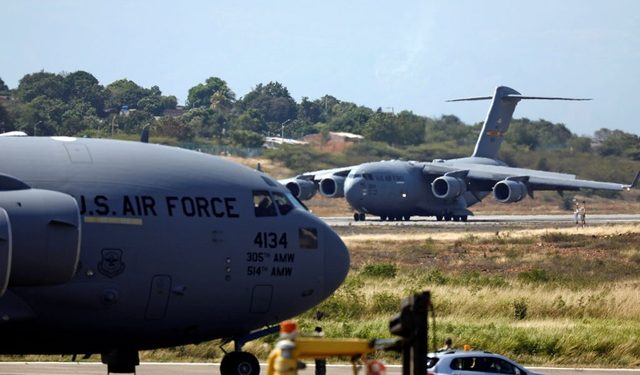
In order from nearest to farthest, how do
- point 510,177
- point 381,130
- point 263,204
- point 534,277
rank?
point 263,204, point 534,277, point 510,177, point 381,130

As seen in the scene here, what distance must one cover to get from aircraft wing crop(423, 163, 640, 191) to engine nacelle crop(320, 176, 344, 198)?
4773 millimetres

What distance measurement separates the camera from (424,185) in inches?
2876

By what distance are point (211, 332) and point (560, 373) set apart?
799cm

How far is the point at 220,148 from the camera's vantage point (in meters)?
91.6

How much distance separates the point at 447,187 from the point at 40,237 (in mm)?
58491

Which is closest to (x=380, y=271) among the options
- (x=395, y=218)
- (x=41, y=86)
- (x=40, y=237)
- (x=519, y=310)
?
(x=519, y=310)

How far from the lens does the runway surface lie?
2123 centimetres

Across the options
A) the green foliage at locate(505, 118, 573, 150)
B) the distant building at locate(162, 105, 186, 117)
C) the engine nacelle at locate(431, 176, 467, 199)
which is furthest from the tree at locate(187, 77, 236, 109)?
the engine nacelle at locate(431, 176, 467, 199)

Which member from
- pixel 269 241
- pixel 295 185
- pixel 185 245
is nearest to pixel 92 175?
pixel 185 245

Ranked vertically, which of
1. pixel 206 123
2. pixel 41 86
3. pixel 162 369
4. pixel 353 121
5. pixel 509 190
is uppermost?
pixel 41 86

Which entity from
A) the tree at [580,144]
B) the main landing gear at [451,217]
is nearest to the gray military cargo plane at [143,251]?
the main landing gear at [451,217]

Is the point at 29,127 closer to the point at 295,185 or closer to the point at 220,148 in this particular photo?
the point at 295,185

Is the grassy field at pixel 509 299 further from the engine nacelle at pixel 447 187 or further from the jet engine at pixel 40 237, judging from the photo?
the engine nacelle at pixel 447 187

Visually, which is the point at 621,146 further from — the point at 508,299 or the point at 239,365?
the point at 239,365
